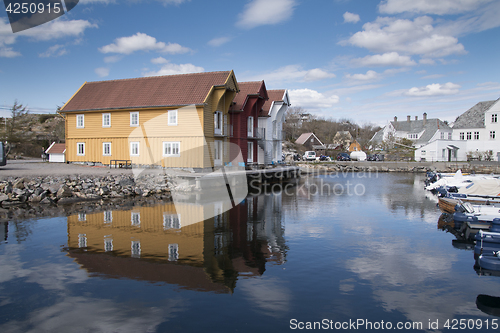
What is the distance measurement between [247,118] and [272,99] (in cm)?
657

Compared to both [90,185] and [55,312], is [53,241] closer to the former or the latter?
[55,312]

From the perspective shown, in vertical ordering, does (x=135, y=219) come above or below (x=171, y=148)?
below

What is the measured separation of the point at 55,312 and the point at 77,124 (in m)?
29.8

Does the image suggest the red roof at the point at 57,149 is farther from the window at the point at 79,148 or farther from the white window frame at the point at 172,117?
the white window frame at the point at 172,117

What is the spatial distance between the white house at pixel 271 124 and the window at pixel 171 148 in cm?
1276

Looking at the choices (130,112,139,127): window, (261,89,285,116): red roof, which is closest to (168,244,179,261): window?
(130,112,139,127): window

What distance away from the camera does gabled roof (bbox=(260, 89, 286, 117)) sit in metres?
42.1

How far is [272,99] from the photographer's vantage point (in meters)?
42.8

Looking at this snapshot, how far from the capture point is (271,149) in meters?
43.6

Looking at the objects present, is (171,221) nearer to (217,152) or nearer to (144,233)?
(144,233)

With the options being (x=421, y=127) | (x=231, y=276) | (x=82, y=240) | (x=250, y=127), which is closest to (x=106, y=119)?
(x=250, y=127)

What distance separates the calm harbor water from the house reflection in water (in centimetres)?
5

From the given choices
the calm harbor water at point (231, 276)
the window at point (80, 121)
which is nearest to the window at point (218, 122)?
the window at point (80, 121)

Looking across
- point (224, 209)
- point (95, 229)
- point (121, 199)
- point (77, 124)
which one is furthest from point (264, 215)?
point (77, 124)
